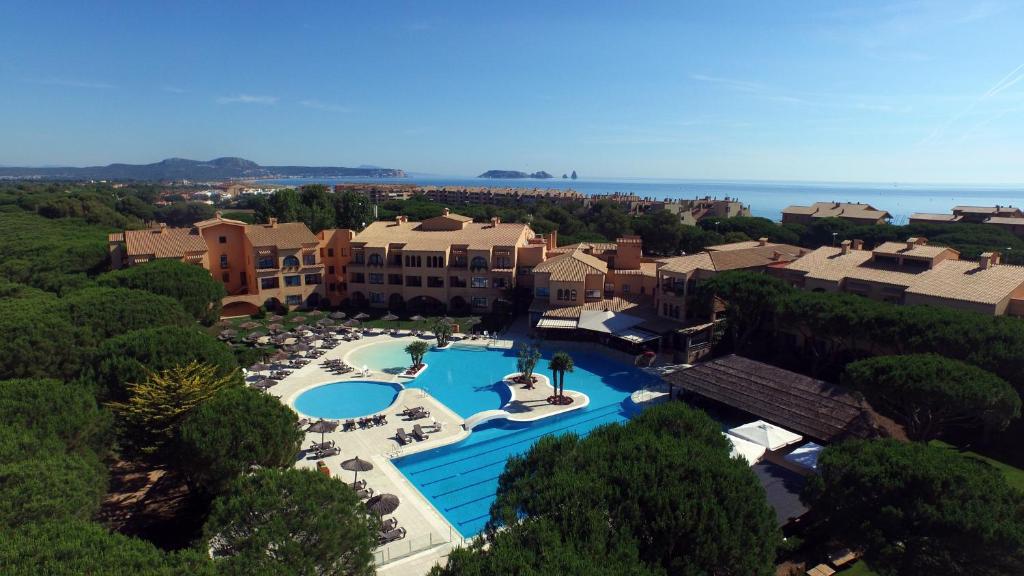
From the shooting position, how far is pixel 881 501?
16859mm

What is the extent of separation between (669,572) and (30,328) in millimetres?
33381

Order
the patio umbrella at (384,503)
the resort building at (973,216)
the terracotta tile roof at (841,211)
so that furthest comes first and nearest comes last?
1. the terracotta tile roof at (841,211)
2. the resort building at (973,216)
3. the patio umbrella at (384,503)

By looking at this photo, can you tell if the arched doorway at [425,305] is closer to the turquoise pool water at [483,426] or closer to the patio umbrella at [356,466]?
the turquoise pool water at [483,426]

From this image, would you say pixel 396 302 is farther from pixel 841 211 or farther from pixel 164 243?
pixel 841 211

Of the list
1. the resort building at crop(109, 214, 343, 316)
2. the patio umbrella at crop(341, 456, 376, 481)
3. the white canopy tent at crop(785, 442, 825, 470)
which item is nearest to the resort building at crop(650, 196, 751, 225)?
the resort building at crop(109, 214, 343, 316)

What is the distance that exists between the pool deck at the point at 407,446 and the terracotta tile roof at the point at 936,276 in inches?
928

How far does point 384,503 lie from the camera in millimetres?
22000

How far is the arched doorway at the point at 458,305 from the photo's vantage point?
56688 millimetres

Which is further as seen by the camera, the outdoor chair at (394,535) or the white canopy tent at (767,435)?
the white canopy tent at (767,435)

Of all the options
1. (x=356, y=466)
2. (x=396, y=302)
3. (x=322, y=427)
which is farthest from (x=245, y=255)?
(x=356, y=466)

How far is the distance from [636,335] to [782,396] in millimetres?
13804

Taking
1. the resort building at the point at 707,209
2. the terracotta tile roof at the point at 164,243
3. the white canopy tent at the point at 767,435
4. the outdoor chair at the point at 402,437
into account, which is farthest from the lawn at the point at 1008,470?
the resort building at the point at 707,209

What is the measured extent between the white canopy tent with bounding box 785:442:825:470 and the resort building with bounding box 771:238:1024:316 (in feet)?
59.5

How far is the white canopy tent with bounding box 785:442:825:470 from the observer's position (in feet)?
80.1
